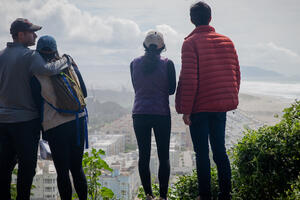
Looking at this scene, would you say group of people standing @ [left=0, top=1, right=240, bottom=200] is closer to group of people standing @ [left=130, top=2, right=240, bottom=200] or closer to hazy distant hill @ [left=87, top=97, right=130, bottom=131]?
group of people standing @ [left=130, top=2, right=240, bottom=200]

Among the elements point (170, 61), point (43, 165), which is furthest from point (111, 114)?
point (170, 61)

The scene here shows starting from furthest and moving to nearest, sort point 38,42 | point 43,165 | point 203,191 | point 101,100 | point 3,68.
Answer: point 101,100
point 43,165
point 203,191
point 38,42
point 3,68

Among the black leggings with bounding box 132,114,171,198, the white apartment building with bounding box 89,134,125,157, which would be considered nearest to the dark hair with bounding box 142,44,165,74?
the black leggings with bounding box 132,114,171,198

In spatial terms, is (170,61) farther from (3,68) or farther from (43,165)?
(43,165)

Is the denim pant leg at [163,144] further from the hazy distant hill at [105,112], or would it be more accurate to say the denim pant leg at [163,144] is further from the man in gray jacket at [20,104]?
the hazy distant hill at [105,112]

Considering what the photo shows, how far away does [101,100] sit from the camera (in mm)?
46875

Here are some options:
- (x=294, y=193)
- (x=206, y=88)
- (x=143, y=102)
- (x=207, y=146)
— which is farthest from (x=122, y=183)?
(x=294, y=193)

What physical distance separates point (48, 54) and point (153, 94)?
3.06ft

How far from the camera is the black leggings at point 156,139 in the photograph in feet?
9.07

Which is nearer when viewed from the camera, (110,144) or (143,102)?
(143,102)

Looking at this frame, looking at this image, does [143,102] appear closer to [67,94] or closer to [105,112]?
[67,94]

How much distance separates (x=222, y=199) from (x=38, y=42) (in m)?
2.00

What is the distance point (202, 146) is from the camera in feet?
8.44

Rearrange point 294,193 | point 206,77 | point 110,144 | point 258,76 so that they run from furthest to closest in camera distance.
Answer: point 258,76 < point 110,144 < point 206,77 < point 294,193
